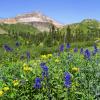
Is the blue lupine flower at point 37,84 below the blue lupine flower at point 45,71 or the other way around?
below

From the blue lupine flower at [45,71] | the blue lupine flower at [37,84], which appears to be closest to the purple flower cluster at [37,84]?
the blue lupine flower at [37,84]

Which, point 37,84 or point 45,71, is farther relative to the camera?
point 45,71

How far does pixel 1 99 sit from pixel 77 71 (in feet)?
7.48

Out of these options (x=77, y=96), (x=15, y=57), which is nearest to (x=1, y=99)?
(x=77, y=96)

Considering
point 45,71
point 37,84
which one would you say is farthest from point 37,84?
point 45,71

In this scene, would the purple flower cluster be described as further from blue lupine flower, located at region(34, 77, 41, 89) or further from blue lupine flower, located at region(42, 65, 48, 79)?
blue lupine flower, located at region(42, 65, 48, 79)

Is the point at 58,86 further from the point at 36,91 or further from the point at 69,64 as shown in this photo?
the point at 69,64

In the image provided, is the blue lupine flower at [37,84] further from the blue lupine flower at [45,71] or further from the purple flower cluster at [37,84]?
the blue lupine flower at [45,71]

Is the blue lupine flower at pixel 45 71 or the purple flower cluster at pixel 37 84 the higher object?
the blue lupine flower at pixel 45 71

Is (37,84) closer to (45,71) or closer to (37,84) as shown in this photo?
(37,84)

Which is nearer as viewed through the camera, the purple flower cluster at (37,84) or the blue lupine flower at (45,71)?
the purple flower cluster at (37,84)

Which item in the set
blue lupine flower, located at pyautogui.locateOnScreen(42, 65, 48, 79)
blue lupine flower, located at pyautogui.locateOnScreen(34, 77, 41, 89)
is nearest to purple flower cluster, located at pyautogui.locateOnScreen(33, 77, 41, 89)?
blue lupine flower, located at pyautogui.locateOnScreen(34, 77, 41, 89)

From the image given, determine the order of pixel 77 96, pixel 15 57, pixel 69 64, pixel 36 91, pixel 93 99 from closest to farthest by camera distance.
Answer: pixel 93 99, pixel 77 96, pixel 36 91, pixel 69 64, pixel 15 57

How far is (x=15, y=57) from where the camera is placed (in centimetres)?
1589
